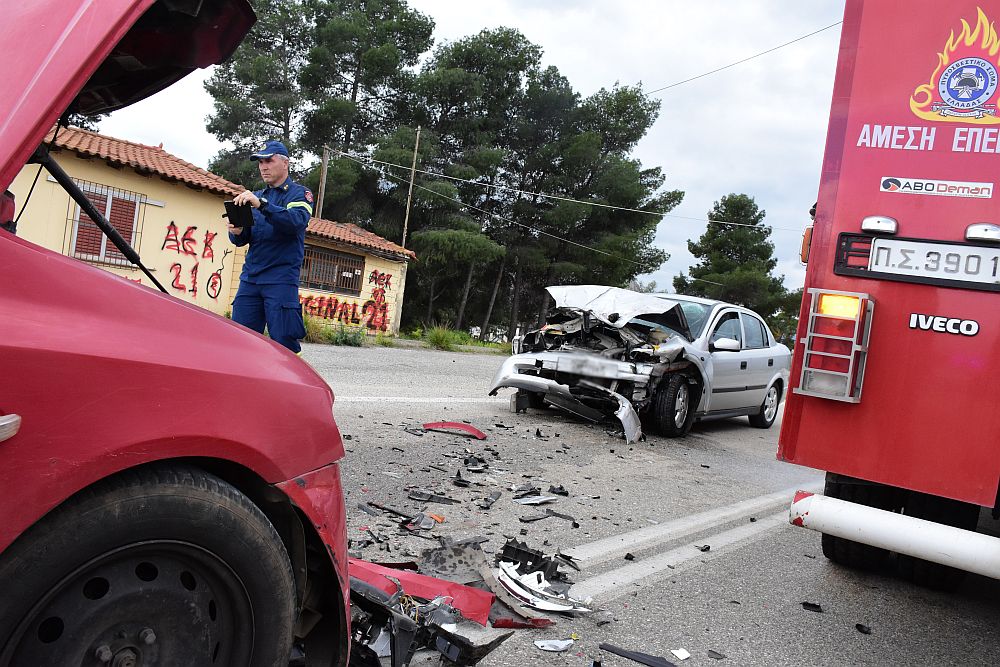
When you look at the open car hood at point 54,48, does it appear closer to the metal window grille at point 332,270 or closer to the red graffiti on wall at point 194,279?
the red graffiti on wall at point 194,279

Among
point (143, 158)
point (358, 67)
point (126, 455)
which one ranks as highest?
point (358, 67)

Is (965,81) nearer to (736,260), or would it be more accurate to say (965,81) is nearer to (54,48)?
(54,48)

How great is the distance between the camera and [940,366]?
3342 mm

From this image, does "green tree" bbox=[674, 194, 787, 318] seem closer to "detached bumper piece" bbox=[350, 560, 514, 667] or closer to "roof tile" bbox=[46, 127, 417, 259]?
"roof tile" bbox=[46, 127, 417, 259]

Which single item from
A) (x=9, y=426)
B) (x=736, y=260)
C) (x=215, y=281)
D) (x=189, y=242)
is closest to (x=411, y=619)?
(x=9, y=426)

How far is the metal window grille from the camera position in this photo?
24.2 metres


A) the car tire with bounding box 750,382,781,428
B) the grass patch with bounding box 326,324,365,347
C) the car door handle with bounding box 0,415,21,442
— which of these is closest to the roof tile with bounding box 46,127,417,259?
the grass patch with bounding box 326,324,365,347

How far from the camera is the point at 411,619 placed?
2607mm

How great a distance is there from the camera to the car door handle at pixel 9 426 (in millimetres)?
1389

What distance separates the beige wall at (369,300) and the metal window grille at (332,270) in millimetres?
178

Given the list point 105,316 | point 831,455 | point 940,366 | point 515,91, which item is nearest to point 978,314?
point 940,366

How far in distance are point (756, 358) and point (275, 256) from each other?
741cm

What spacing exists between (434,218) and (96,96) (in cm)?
3374

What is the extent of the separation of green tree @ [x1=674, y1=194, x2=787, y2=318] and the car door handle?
172 ft
